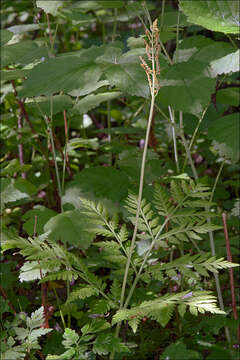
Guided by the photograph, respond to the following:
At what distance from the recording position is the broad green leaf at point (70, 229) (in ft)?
5.41

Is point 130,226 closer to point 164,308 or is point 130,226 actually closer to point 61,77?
point 61,77

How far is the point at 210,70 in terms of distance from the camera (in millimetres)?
1693

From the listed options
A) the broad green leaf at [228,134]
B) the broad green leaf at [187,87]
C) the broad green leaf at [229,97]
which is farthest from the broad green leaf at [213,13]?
the broad green leaf at [229,97]

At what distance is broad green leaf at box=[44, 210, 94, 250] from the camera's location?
64.9 inches

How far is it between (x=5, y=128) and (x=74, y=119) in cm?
44

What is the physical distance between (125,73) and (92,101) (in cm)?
60

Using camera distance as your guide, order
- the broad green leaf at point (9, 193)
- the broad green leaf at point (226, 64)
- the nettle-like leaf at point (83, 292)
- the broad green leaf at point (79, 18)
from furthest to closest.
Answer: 1. the broad green leaf at point (79, 18)
2. the broad green leaf at point (9, 193)
3. the broad green leaf at point (226, 64)
4. the nettle-like leaf at point (83, 292)

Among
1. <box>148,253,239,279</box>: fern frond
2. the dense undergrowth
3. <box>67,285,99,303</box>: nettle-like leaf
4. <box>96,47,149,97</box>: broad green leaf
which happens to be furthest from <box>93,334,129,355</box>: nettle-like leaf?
<box>96,47,149,97</box>: broad green leaf

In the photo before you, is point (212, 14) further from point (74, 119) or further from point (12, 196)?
point (74, 119)

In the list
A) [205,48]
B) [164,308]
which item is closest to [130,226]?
[205,48]

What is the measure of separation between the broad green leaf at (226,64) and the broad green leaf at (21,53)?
0.87 meters

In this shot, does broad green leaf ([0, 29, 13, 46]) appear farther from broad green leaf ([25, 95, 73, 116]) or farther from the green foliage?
the green foliage

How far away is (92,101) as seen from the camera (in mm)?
2086

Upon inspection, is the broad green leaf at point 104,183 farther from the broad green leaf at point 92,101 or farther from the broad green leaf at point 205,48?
the broad green leaf at point 205,48
